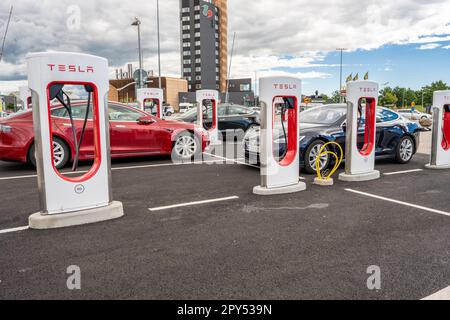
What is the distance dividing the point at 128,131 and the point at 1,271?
18.1 feet

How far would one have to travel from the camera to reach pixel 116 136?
8.18m

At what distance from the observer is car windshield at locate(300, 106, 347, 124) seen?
7.69 m

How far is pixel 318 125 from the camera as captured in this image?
745 centimetres

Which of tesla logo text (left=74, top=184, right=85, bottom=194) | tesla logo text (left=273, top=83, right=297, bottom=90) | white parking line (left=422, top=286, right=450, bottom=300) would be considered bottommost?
white parking line (left=422, top=286, right=450, bottom=300)

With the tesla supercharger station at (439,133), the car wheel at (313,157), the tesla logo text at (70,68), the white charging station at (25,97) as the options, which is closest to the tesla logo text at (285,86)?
the car wheel at (313,157)

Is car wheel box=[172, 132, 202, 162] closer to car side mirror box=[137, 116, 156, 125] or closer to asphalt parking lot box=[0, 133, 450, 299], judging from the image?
car side mirror box=[137, 116, 156, 125]

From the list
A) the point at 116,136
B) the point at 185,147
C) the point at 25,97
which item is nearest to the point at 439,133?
the point at 185,147

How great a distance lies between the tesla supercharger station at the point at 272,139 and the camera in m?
5.48

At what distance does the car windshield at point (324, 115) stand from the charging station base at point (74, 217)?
484 centimetres

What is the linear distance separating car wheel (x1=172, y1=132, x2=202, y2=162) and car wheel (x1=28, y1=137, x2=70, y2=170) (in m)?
2.49

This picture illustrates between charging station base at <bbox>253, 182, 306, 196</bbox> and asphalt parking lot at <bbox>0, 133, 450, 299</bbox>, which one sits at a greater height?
charging station base at <bbox>253, 182, 306, 196</bbox>

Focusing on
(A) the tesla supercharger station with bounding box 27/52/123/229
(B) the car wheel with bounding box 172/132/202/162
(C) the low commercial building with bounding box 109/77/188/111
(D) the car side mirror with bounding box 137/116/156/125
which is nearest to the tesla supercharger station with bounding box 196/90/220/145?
(B) the car wheel with bounding box 172/132/202/162

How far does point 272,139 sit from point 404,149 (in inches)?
176

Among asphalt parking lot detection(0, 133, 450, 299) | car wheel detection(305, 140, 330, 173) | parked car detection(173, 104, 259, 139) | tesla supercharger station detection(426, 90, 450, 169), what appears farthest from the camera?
parked car detection(173, 104, 259, 139)
